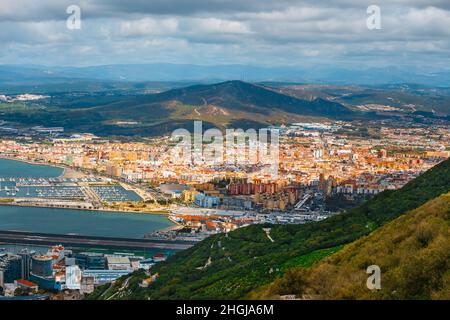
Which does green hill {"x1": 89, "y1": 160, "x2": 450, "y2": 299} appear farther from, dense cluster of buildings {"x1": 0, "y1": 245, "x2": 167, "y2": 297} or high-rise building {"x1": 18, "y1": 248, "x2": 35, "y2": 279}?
high-rise building {"x1": 18, "y1": 248, "x2": 35, "y2": 279}

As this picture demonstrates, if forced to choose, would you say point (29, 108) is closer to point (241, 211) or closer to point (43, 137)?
point (43, 137)

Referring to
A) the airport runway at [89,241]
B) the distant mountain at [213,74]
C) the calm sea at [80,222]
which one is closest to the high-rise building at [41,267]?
the airport runway at [89,241]

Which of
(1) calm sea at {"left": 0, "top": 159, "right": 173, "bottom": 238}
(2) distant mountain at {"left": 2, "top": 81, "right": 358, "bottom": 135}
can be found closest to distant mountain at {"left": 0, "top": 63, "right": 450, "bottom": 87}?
(2) distant mountain at {"left": 2, "top": 81, "right": 358, "bottom": 135}

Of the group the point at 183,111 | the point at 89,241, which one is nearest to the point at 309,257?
the point at 89,241

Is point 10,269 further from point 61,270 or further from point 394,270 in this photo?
point 394,270

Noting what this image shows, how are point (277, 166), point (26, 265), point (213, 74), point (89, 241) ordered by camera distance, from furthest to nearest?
point (213, 74), point (277, 166), point (89, 241), point (26, 265)

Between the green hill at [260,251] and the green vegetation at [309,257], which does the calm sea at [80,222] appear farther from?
the green vegetation at [309,257]
